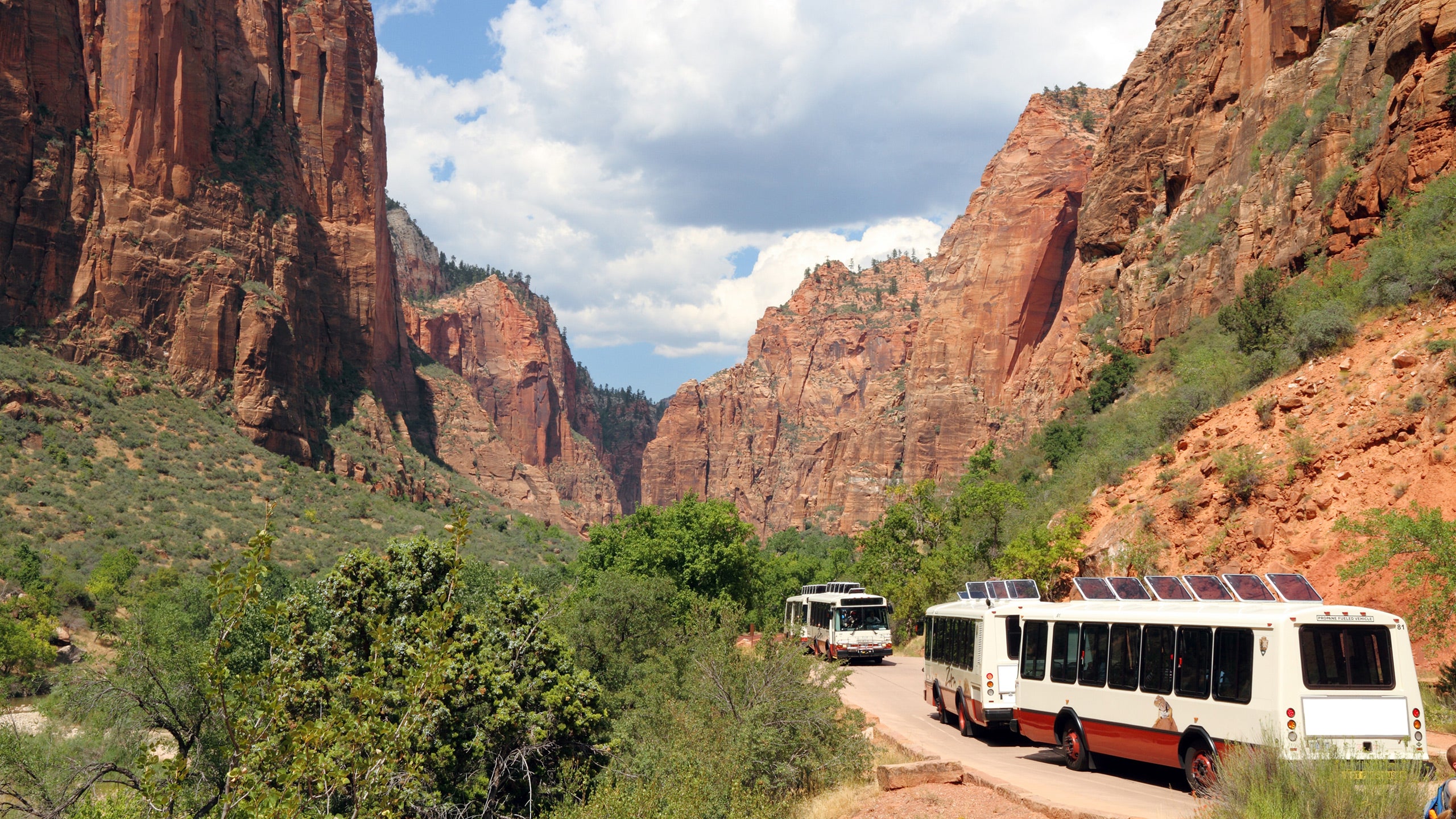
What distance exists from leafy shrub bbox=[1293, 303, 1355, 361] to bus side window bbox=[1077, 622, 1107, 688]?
14786 mm

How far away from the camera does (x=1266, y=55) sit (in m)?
38.7

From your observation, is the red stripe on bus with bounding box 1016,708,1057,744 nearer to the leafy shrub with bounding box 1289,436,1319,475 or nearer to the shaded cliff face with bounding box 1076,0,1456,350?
the leafy shrub with bounding box 1289,436,1319,475

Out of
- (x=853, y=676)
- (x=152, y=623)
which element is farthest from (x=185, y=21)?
(x=853, y=676)

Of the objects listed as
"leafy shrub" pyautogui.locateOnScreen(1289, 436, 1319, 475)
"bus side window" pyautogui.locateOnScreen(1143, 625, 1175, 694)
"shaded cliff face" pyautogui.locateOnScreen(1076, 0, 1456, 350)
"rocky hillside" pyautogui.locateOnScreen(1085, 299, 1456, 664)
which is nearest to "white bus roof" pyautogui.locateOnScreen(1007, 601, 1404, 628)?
"bus side window" pyautogui.locateOnScreen(1143, 625, 1175, 694)

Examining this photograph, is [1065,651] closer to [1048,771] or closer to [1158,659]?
[1048,771]

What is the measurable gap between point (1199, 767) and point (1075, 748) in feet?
9.09

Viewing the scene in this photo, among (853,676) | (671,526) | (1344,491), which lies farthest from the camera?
(671,526)

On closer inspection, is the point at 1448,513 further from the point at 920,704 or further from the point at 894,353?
the point at 894,353

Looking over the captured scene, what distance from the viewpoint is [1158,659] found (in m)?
12.8

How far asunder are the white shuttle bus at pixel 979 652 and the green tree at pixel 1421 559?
5791 mm

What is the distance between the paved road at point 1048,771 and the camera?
37.7 feet

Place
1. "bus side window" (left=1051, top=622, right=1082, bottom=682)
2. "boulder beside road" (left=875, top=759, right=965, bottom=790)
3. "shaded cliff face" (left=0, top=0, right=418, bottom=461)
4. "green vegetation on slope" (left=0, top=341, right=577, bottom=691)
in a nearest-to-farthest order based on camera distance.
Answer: "boulder beside road" (left=875, top=759, right=965, bottom=790), "bus side window" (left=1051, top=622, right=1082, bottom=682), "green vegetation on slope" (left=0, top=341, right=577, bottom=691), "shaded cliff face" (left=0, top=0, right=418, bottom=461)

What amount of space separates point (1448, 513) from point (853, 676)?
1714 cm

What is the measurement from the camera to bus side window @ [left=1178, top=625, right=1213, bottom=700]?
11.9 m
